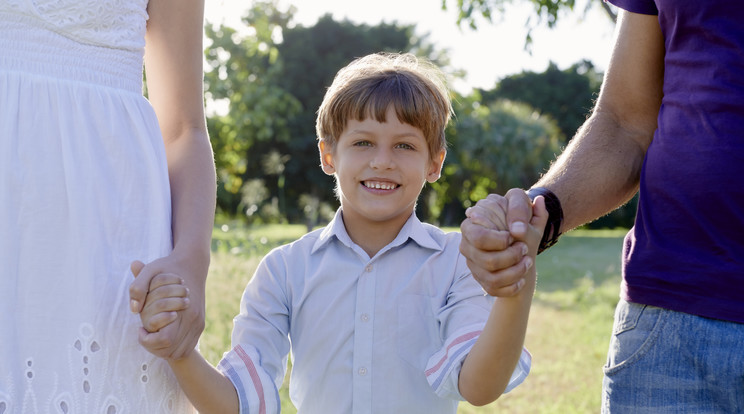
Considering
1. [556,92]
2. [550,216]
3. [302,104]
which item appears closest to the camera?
[550,216]

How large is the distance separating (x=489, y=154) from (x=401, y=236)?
91.9 feet

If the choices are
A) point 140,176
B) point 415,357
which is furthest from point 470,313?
point 140,176

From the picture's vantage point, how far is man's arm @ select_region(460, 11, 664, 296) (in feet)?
6.55

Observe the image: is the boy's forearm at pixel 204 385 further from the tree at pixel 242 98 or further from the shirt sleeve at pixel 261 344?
the tree at pixel 242 98

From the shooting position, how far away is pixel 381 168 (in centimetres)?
220

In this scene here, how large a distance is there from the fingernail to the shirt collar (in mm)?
677

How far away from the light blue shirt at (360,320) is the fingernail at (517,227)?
51 cm

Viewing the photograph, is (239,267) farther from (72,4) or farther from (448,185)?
(448,185)

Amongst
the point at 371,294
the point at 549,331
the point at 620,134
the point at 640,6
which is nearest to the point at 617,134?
the point at 620,134

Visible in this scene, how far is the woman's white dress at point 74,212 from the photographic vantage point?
1.48 meters

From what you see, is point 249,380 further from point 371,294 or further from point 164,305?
point 164,305

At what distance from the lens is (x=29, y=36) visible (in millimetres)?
1604

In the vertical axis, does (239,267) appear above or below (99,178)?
below

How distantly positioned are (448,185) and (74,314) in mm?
28504
